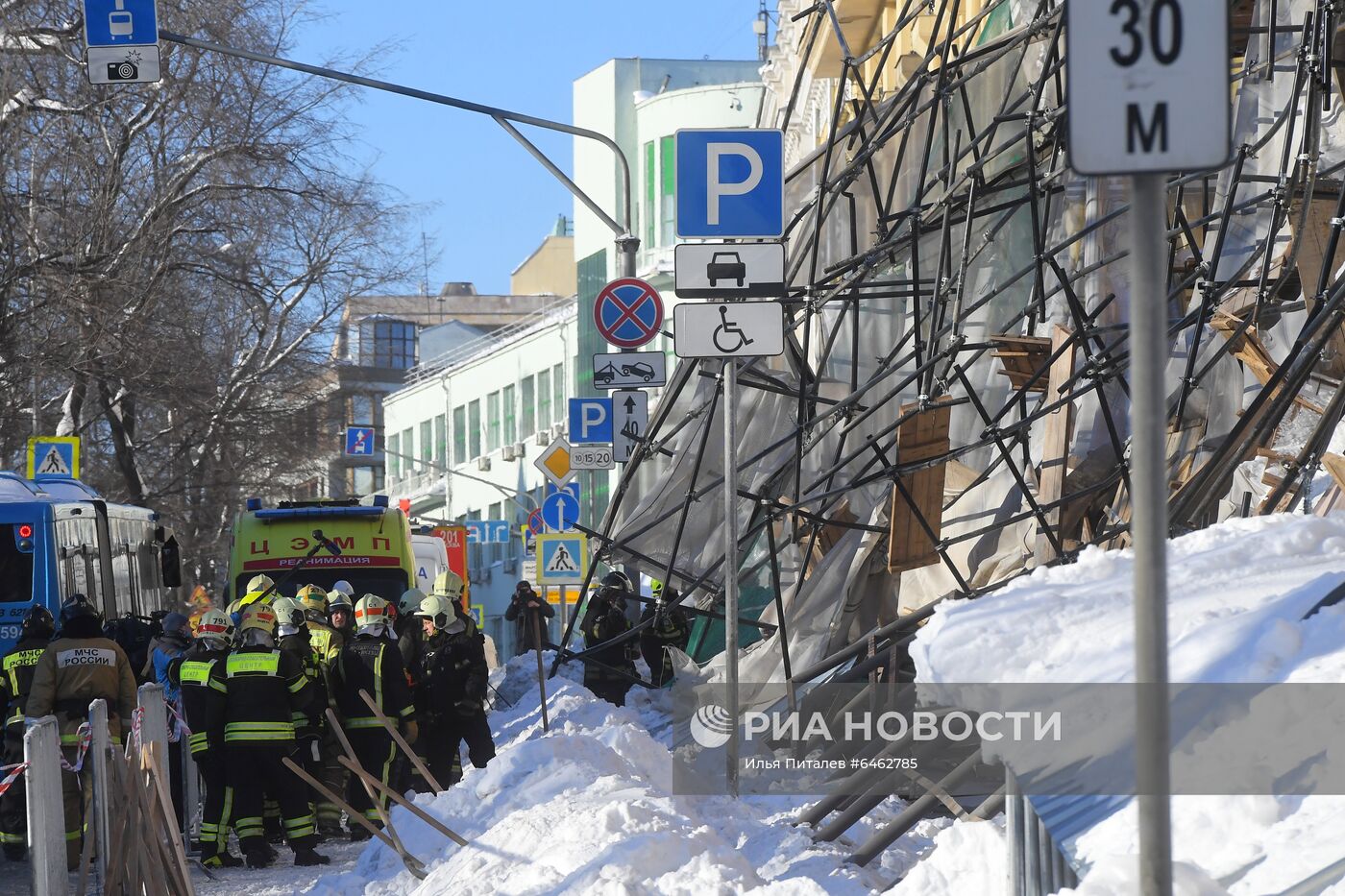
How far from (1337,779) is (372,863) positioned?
700 centimetres

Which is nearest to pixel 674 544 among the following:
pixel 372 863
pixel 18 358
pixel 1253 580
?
pixel 372 863

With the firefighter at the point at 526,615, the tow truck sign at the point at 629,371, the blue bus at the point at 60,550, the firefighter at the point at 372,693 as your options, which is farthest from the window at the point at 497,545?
the firefighter at the point at 372,693

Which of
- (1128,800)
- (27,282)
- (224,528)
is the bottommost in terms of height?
(224,528)

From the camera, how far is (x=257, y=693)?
42.9ft

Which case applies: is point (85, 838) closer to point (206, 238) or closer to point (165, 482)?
point (206, 238)

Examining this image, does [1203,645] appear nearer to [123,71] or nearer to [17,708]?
[17,708]

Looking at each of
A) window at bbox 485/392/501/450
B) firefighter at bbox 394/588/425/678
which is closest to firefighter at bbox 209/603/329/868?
firefighter at bbox 394/588/425/678

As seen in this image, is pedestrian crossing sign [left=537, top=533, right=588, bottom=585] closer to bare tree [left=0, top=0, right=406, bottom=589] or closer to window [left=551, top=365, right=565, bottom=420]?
bare tree [left=0, top=0, right=406, bottom=589]

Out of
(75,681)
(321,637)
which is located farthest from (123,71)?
(75,681)

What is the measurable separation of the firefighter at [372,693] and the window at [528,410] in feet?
160

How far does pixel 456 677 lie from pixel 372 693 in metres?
0.97

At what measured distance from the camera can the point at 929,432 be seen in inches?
537

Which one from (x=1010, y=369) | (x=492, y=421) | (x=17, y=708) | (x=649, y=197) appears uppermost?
(x=649, y=197)

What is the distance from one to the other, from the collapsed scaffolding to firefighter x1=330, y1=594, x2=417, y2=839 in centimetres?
263
